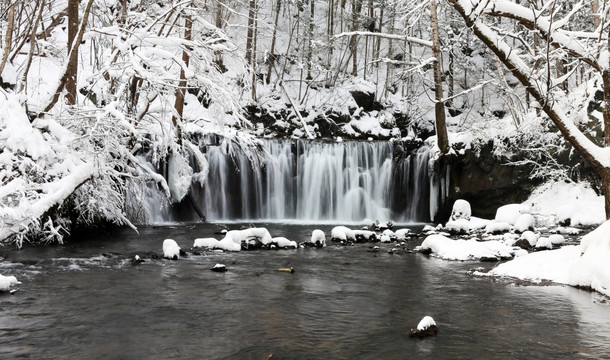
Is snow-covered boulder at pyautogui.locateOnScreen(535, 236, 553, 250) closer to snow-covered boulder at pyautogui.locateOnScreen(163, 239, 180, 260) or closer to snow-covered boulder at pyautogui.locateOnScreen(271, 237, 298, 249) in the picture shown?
snow-covered boulder at pyautogui.locateOnScreen(271, 237, 298, 249)

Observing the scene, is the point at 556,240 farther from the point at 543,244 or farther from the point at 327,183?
the point at 327,183

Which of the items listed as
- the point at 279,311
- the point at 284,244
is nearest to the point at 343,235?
the point at 284,244

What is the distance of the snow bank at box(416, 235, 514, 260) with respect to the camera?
34.4ft

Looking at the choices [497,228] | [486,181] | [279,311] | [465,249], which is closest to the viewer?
[279,311]

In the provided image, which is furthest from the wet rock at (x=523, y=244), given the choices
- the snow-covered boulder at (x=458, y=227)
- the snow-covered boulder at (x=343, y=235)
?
the snow-covered boulder at (x=343, y=235)

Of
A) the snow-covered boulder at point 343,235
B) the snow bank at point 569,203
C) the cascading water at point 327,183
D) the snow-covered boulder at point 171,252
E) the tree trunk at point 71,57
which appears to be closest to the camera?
the snow-covered boulder at point 171,252

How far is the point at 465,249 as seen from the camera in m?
10.7

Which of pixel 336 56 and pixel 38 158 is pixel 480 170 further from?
pixel 336 56

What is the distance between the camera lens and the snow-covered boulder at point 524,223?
13.7 metres

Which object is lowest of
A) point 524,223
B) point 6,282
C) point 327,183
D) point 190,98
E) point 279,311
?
point 279,311

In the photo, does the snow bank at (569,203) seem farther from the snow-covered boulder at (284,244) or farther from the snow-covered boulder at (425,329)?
the snow-covered boulder at (425,329)

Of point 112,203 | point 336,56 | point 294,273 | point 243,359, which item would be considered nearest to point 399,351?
point 243,359

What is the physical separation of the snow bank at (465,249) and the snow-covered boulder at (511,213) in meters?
3.81

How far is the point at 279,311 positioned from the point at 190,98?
62.2 feet
